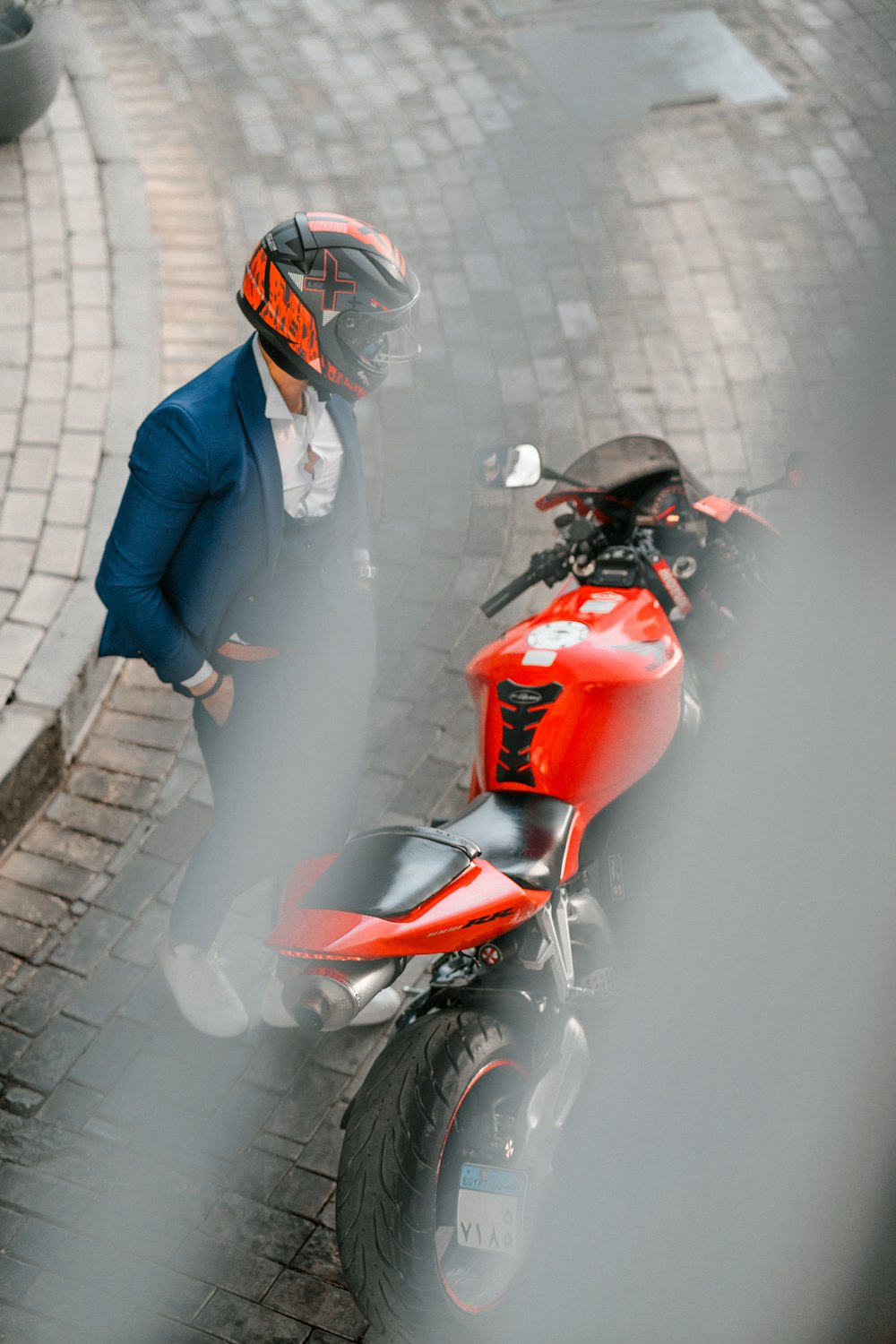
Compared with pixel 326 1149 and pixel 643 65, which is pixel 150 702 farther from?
pixel 643 65

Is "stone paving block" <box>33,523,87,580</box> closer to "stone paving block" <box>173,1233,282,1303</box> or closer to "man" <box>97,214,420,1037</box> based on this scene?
"man" <box>97,214,420,1037</box>

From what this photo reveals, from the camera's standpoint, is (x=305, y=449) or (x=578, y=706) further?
(x=305, y=449)

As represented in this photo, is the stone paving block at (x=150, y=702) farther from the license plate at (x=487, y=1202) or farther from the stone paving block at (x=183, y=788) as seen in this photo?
the license plate at (x=487, y=1202)

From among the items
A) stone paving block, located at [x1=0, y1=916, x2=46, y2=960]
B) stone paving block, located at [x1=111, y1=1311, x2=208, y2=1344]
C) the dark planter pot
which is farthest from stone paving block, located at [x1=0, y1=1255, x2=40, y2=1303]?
the dark planter pot

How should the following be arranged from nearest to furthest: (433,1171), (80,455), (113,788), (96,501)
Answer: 1. (433,1171)
2. (113,788)
3. (96,501)
4. (80,455)

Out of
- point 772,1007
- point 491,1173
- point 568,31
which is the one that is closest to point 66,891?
point 491,1173

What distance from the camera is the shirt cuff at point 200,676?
3.19 m

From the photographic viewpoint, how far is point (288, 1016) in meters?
3.87

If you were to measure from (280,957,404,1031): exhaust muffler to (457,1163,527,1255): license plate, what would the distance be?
566 millimetres

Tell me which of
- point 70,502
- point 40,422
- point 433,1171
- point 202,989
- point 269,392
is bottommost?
point 202,989

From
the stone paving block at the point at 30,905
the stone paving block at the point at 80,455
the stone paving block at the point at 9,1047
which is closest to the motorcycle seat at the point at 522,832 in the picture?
the stone paving block at the point at 9,1047

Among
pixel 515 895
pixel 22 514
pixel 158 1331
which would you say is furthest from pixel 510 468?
pixel 22 514

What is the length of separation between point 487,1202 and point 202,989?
1.34 meters

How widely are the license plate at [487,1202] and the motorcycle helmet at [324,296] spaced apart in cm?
182
